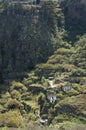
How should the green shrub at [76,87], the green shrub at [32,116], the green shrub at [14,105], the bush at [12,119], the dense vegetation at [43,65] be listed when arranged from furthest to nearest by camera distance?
the green shrub at [76,87], the green shrub at [14,105], the green shrub at [32,116], the dense vegetation at [43,65], the bush at [12,119]

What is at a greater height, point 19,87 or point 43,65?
point 43,65

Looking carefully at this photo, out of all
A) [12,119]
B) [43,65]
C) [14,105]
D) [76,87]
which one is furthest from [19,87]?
[12,119]

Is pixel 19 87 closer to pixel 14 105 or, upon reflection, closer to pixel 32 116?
pixel 14 105

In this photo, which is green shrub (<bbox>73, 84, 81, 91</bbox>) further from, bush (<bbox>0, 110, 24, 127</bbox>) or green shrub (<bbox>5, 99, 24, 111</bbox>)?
bush (<bbox>0, 110, 24, 127</bbox>)

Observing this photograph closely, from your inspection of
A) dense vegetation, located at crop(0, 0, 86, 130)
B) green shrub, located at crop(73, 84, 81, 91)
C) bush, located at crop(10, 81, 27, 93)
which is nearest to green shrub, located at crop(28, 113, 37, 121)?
dense vegetation, located at crop(0, 0, 86, 130)

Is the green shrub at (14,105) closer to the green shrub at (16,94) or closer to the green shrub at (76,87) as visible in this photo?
the green shrub at (16,94)

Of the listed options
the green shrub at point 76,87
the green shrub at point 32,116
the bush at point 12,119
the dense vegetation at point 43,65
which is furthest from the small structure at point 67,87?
the bush at point 12,119

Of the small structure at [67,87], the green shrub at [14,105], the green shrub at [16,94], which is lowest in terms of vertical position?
the green shrub at [16,94]
